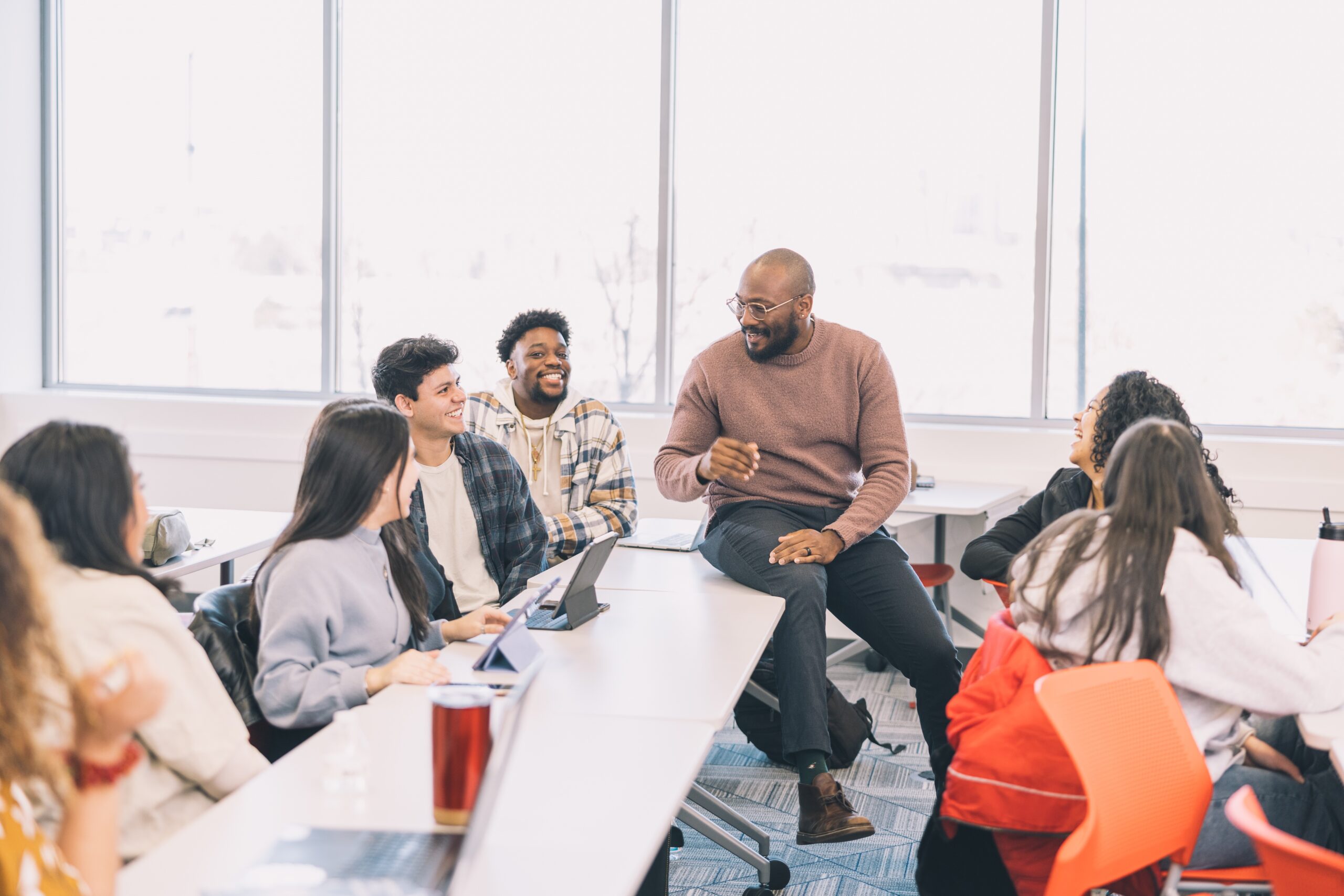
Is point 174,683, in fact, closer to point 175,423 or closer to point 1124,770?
point 1124,770

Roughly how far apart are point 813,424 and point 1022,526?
0.61m

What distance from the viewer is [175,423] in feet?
17.6

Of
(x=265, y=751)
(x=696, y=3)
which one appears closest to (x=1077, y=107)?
(x=696, y=3)

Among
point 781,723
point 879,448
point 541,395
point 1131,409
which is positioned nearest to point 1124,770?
point 1131,409

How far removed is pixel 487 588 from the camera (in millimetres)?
2984

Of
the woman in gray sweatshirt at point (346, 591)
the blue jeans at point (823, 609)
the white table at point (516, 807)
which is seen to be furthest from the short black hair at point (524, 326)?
the white table at point (516, 807)

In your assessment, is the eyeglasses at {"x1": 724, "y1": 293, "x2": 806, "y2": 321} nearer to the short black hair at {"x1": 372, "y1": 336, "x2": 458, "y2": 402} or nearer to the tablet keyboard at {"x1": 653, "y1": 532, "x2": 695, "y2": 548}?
the tablet keyboard at {"x1": 653, "y1": 532, "x2": 695, "y2": 548}

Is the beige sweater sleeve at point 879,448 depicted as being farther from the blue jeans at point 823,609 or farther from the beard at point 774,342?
the beard at point 774,342

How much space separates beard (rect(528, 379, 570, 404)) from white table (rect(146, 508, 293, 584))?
2.68 ft

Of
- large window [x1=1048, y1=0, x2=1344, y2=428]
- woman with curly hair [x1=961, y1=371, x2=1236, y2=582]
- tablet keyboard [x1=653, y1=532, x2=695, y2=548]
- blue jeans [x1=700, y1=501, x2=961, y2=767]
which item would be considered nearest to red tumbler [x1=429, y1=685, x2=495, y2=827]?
blue jeans [x1=700, y1=501, x2=961, y2=767]

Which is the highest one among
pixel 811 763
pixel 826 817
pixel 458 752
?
pixel 458 752

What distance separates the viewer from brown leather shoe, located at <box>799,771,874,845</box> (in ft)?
8.73

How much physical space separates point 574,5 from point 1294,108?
9.58ft

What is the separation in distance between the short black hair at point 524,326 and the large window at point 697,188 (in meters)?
1.35
